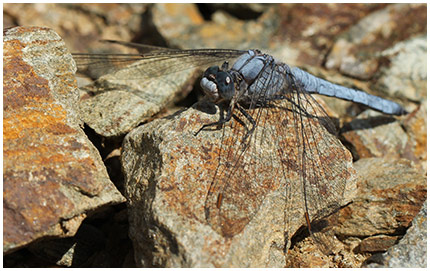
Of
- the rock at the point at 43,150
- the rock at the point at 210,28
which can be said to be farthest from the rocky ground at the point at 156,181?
the rock at the point at 210,28

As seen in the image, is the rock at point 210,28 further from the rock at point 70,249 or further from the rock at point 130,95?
the rock at point 70,249

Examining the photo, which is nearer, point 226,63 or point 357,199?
point 357,199

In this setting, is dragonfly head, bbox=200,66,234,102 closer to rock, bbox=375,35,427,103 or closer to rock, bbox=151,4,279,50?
rock, bbox=151,4,279,50

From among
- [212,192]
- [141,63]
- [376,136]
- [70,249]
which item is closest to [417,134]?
[376,136]

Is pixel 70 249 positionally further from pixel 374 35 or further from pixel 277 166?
pixel 374 35

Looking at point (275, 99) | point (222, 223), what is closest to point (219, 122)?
Answer: point (275, 99)

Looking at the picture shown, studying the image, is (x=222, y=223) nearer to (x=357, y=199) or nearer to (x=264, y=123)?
(x=264, y=123)

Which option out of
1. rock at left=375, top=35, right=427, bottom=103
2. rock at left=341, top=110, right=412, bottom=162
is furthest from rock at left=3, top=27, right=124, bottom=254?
rock at left=375, top=35, right=427, bottom=103
